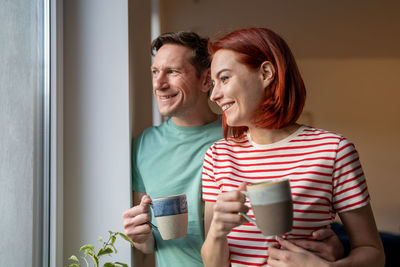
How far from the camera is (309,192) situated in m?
0.79

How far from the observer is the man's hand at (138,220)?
1004 millimetres

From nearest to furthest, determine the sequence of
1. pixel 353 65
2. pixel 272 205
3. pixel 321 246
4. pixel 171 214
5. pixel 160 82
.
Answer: pixel 272 205 → pixel 321 246 → pixel 171 214 → pixel 160 82 → pixel 353 65

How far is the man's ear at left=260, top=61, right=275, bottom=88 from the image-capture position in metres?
0.83

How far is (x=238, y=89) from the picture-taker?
0.83 m

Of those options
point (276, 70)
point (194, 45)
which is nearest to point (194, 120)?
point (194, 45)

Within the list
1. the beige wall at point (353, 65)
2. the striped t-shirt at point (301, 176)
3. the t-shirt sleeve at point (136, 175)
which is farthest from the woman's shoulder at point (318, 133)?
the beige wall at point (353, 65)

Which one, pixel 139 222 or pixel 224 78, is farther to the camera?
pixel 139 222

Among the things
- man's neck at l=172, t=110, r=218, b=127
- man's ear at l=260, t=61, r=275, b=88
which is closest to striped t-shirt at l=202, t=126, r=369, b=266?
man's ear at l=260, t=61, r=275, b=88

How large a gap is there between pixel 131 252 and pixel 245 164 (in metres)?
0.48

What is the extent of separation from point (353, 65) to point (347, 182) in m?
2.81

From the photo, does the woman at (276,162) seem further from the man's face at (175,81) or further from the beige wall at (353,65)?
the beige wall at (353,65)

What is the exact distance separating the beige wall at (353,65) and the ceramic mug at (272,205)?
9.23 ft

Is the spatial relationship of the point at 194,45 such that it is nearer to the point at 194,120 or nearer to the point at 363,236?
the point at 194,120

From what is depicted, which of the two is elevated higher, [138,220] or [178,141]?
[178,141]
